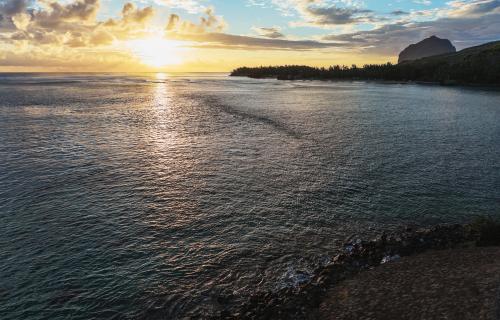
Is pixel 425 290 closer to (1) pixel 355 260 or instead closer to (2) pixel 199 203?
(1) pixel 355 260

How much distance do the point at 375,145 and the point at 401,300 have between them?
3364 centimetres

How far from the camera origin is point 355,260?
1878 cm

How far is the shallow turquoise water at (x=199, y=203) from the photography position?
1745 centimetres

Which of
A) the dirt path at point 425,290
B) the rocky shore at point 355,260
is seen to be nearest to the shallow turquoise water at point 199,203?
the rocky shore at point 355,260

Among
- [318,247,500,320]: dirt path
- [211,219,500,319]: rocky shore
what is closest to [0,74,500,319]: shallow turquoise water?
[211,219,500,319]: rocky shore

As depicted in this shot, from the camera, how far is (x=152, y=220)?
24422 mm

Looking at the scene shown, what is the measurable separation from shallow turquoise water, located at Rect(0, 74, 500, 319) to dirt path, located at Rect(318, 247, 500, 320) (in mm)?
3176

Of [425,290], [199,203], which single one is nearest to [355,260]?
[425,290]

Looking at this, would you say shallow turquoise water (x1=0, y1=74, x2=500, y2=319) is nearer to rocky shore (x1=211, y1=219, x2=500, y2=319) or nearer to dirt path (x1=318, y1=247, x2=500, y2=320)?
rocky shore (x1=211, y1=219, x2=500, y2=319)

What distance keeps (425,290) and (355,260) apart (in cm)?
433

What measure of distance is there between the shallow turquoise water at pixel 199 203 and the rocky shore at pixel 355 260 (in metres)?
1.05

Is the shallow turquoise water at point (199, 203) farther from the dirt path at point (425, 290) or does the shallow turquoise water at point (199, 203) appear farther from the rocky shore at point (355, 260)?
the dirt path at point (425, 290)

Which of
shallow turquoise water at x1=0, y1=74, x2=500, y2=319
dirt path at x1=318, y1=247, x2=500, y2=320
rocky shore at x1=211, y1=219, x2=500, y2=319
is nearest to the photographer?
dirt path at x1=318, y1=247, x2=500, y2=320

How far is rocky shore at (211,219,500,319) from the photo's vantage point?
1502 cm
